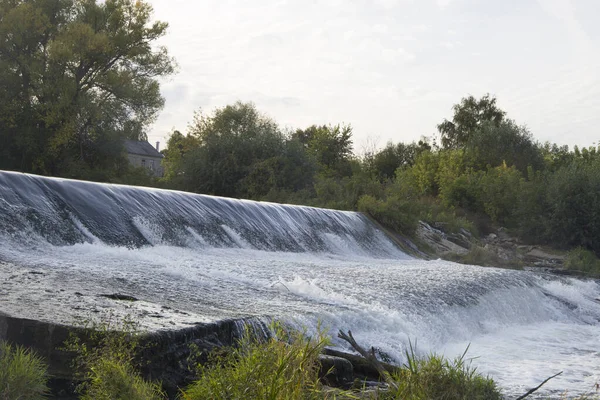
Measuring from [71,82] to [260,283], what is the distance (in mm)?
23270

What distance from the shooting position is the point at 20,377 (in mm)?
3662

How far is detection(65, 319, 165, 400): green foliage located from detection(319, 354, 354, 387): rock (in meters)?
1.26

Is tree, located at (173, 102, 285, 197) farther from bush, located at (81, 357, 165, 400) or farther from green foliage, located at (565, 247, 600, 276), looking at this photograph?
bush, located at (81, 357, 165, 400)

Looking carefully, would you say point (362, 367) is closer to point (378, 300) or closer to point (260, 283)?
point (378, 300)

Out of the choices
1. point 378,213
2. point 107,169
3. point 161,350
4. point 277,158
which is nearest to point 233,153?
point 277,158

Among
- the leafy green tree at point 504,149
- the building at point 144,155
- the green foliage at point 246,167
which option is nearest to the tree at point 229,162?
the green foliage at point 246,167

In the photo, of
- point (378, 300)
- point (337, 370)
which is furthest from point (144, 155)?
point (337, 370)

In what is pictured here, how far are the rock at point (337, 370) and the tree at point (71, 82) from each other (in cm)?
2661

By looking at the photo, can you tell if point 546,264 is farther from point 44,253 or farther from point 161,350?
point 161,350

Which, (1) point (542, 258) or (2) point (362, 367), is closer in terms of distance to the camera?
(2) point (362, 367)

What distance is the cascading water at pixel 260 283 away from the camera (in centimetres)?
688

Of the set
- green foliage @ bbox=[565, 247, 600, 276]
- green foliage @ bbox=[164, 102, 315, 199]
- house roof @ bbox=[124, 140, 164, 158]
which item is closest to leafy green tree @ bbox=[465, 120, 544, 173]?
green foliage @ bbox=[164, 102, 315, 199]

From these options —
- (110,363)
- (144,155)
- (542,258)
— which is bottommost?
(110,363)

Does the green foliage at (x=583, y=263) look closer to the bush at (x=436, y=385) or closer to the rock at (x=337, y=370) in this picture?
the rock at (x=337, y=370)
